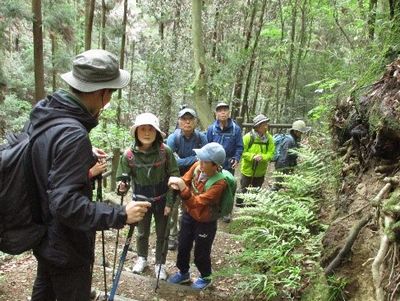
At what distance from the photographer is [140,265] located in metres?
Result: 5.40

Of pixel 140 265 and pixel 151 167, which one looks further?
pixel 140 265

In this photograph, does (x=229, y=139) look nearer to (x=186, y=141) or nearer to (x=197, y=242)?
(x=186, y=141)

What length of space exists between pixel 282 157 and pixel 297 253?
3.72 m

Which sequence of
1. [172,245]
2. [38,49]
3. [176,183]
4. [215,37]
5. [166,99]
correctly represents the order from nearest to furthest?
[176,183]
[172,245]
[38,49]
[166,99]
[215,37]

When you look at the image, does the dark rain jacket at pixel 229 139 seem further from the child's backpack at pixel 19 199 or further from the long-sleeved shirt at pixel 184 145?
the child's backpack at pixel 19 199

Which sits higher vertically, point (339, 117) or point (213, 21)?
point (213, 21)

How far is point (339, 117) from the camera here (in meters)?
5.86

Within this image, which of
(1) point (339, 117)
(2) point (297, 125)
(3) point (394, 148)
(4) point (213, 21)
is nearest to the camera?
(3) point (394, 148)

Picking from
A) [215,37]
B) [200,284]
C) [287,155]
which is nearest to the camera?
[200,284]

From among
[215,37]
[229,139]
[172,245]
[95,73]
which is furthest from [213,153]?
[215,37]

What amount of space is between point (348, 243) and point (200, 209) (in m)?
1.87

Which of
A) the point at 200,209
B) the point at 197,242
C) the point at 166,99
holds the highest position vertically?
the point at 200,209

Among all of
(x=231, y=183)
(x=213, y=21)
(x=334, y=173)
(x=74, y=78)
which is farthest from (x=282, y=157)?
(x=213, y=21)

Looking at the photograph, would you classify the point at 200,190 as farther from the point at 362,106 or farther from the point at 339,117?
the point at 339,117
